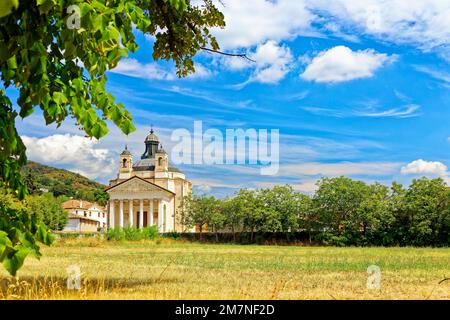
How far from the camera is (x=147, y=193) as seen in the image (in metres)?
92.0

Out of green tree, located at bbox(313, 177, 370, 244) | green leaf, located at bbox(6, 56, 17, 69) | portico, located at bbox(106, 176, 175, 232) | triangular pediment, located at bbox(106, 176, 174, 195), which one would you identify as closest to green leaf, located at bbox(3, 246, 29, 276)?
green leaf, located at bbox(6, 56, 17, 69)

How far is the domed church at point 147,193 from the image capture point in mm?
91562

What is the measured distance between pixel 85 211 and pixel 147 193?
39674 millimetres

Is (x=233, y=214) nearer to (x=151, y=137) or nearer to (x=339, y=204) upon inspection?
(x=339, y=204)

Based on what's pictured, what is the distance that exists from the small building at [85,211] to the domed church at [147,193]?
839 inches

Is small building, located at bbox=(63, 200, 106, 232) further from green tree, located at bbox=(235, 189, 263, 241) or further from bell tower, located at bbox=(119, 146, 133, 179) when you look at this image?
green tree, located at bbox=(235, 189, 263, 241)

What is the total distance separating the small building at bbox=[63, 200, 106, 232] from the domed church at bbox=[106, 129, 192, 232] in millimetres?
21300

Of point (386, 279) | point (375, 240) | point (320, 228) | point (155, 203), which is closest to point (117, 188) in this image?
point (155, 203)

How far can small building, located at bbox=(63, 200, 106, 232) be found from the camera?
11824 centimetres

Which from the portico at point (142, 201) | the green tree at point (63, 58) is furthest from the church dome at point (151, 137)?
the green tree at point (63, 58)

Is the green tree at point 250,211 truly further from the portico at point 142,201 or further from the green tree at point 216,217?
the portico at point 142,201
